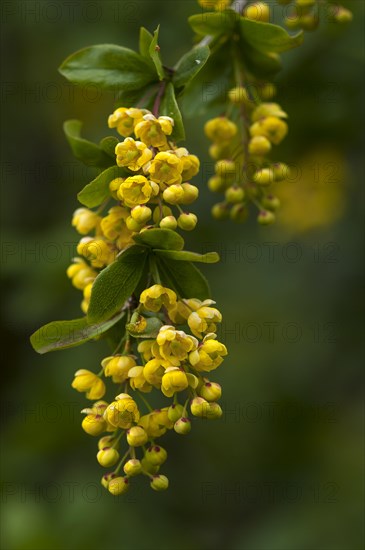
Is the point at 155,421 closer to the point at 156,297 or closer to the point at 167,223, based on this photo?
the point at 156,297

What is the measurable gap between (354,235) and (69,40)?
1703 millimetres

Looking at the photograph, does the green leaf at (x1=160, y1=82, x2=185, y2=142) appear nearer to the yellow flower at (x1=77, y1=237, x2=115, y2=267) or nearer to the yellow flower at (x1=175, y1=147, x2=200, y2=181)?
the yellow flower at (x1=175, y1=147, x2=200, y2=181)

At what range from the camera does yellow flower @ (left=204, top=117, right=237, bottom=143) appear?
6.34 ft

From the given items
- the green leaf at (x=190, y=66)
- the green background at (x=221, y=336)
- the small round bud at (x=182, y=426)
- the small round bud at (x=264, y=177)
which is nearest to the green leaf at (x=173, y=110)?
the green leaf at (x=190, y=66)

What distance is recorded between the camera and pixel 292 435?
3.95 m

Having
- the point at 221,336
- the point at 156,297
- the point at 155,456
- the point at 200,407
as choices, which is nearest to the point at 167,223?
the point at 156,297

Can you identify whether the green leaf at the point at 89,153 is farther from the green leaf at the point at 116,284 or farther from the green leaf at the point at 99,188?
the green leaf at the point at 116,284

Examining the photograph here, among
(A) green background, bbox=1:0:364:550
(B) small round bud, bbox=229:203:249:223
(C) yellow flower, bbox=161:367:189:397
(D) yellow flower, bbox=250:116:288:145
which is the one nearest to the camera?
(C) yellow flower, bbox=161:367:189:397

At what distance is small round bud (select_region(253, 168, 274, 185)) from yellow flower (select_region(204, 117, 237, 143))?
13cm

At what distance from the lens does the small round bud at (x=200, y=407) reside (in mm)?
1373

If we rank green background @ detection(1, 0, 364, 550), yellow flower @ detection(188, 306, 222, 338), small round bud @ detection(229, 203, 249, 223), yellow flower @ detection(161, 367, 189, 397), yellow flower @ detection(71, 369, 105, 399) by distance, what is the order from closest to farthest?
yellow flower @ detection(161, 367, 189, 397) → yellow flower @ detection(188, 306, 222, 338) → yellow flower @ detection(71, 369, 105, 399) → small round bud @ detection(229, 203, 249, 223) → green background @ detection(1, 0, 364, 550)

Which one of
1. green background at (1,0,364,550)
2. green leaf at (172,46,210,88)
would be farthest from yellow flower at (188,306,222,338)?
green background at (1,0,364,550)

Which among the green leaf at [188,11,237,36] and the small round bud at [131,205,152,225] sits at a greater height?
the green leaf at [188,11,237,36]

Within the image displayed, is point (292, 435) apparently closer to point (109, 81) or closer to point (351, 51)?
point (351, 51)
